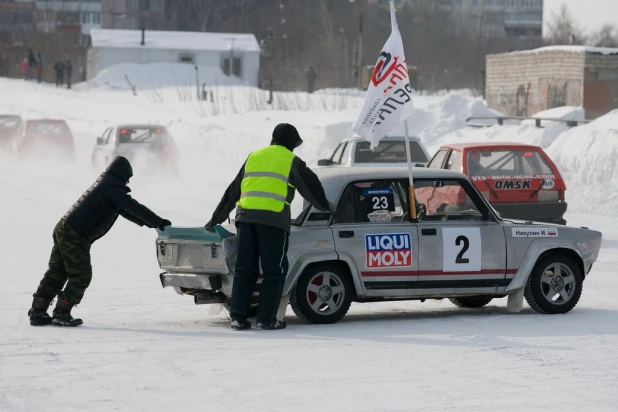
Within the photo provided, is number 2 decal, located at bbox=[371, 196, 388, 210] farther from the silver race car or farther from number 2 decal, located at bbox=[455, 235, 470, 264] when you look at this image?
number 2 decal, located at bbox=[455, 235, 470, 264]

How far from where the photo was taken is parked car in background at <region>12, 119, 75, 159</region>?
34531 millimetres

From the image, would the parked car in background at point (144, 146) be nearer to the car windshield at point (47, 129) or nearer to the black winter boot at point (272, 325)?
the car windshield at point (47, 129)

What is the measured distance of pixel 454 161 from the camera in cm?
1747

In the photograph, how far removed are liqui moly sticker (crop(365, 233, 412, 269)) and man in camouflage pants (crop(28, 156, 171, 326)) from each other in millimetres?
1688

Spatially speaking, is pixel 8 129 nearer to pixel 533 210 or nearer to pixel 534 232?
pixel 533 210

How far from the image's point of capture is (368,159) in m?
20.9

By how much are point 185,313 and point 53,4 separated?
133 m

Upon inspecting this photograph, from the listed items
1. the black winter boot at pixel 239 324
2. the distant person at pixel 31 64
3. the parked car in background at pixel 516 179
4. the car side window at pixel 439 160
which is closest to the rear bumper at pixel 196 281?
the black winter boot at pixel 239 324

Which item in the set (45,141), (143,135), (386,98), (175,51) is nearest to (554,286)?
(386,98)

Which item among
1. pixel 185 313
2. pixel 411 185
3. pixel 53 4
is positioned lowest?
pixel 185 313

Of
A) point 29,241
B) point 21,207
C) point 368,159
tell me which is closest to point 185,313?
point 29,241

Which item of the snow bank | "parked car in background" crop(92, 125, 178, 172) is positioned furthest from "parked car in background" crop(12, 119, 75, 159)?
the snow bank

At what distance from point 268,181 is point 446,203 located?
1.71 meters

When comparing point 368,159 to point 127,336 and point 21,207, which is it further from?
point 127,336
